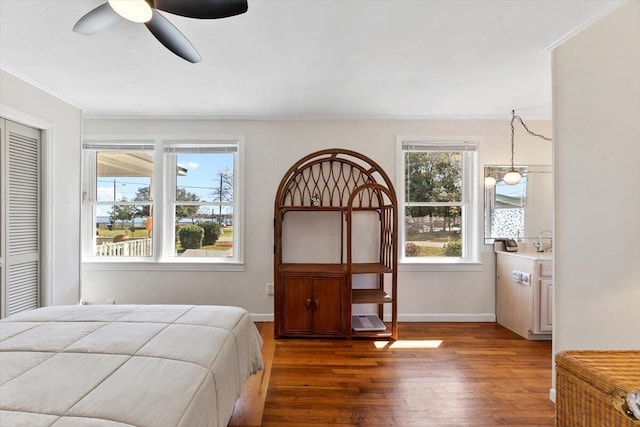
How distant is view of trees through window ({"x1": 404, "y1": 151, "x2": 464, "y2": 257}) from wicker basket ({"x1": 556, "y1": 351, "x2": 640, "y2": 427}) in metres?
2.89

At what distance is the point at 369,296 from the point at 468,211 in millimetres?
1668

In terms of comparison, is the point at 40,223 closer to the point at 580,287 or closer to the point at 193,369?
the point at 193,369

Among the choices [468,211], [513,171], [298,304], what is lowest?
[298,304]

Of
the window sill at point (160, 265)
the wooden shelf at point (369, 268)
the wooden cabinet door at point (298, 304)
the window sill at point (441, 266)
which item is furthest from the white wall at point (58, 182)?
the window sill at point (441, 266)

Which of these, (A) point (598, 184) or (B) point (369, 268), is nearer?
(A) point (598, 184)

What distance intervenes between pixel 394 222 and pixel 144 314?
2342 millimetres

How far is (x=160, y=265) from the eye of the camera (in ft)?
12.3

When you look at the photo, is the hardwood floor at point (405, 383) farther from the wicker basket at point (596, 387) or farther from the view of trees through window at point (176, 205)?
the view of trees through window at point (176, 205)

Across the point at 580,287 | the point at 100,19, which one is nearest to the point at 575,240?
the point at 580,287

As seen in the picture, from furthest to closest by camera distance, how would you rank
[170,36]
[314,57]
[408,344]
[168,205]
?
[168,205] → [408,344] → [314,57] → [170,36]

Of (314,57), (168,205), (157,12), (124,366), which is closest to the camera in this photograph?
(124,366)

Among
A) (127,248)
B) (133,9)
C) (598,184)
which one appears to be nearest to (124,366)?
(133,9)

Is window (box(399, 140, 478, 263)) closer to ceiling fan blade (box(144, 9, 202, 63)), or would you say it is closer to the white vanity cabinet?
the white vanity cabinet

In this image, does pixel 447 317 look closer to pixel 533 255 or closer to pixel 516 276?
pixel 516 276
